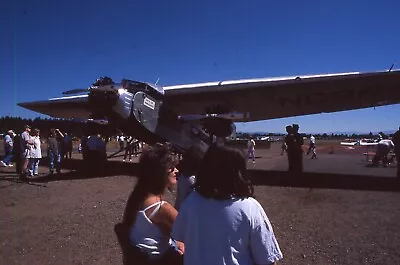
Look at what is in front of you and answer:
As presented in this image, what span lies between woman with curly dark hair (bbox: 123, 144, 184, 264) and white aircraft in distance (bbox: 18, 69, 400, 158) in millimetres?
7195

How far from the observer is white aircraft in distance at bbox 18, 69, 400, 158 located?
34.2ft

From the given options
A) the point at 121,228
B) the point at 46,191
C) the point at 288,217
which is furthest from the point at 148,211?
the point at 46,191

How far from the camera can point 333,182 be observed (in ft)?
34.7

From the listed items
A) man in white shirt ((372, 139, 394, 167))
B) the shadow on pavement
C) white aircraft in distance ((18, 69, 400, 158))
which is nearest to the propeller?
white aircraft in distance ((18, 69, 400, 158))

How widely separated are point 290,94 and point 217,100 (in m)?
3.07

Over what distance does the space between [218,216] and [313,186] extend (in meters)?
8.74

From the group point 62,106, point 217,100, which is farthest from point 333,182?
point 62,106

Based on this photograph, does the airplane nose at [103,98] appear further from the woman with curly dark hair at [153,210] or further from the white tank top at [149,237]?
the white tank top at [149,237]

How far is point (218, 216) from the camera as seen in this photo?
5.92ft

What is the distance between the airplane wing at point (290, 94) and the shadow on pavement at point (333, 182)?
242 cm

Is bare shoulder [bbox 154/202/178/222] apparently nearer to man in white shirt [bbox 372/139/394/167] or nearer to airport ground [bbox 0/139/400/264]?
airport ground [bbox 0/139/400/264]

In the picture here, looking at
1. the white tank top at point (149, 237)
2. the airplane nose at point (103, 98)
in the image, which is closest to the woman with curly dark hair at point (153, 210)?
the white tank top at point (149, 237)

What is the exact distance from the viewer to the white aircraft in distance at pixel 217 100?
10.4 metres

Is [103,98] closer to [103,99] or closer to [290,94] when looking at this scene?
[103,99]
